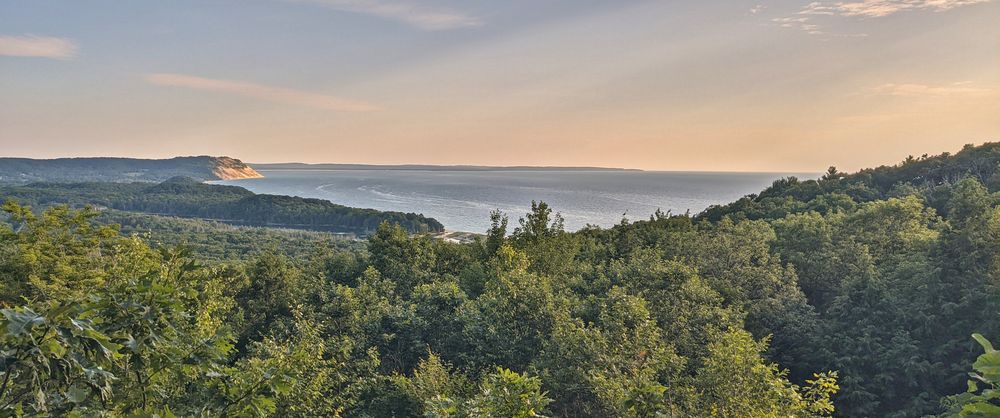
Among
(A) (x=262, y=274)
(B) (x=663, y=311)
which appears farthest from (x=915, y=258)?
(A) (x=262, y=274)

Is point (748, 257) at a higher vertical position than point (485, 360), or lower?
higher

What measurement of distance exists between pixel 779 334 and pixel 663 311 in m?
9.02

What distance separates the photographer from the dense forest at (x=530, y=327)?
5.69 metres

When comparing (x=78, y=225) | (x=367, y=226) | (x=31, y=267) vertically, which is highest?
(x=78, y=225)

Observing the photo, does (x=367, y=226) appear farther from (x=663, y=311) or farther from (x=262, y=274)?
(x=663, y=311)

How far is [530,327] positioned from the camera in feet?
69.9

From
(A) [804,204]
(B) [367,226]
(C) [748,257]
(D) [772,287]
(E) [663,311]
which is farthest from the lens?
(B) [367,226]

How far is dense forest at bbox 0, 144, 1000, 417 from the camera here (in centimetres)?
569

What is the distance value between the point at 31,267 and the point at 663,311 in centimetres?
3312

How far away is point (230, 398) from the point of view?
6.56m

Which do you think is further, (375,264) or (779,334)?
(375,264)

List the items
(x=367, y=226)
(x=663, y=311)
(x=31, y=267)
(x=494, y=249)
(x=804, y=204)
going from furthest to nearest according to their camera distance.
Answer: (x=367, y=226), (x=804, y=204), (x=494, y=249), (x=31, y=267), (x=663, y=311)

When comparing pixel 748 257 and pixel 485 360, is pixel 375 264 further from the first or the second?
pixel 748 257

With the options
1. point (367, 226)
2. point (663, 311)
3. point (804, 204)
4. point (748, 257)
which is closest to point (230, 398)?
point (663, 311)
